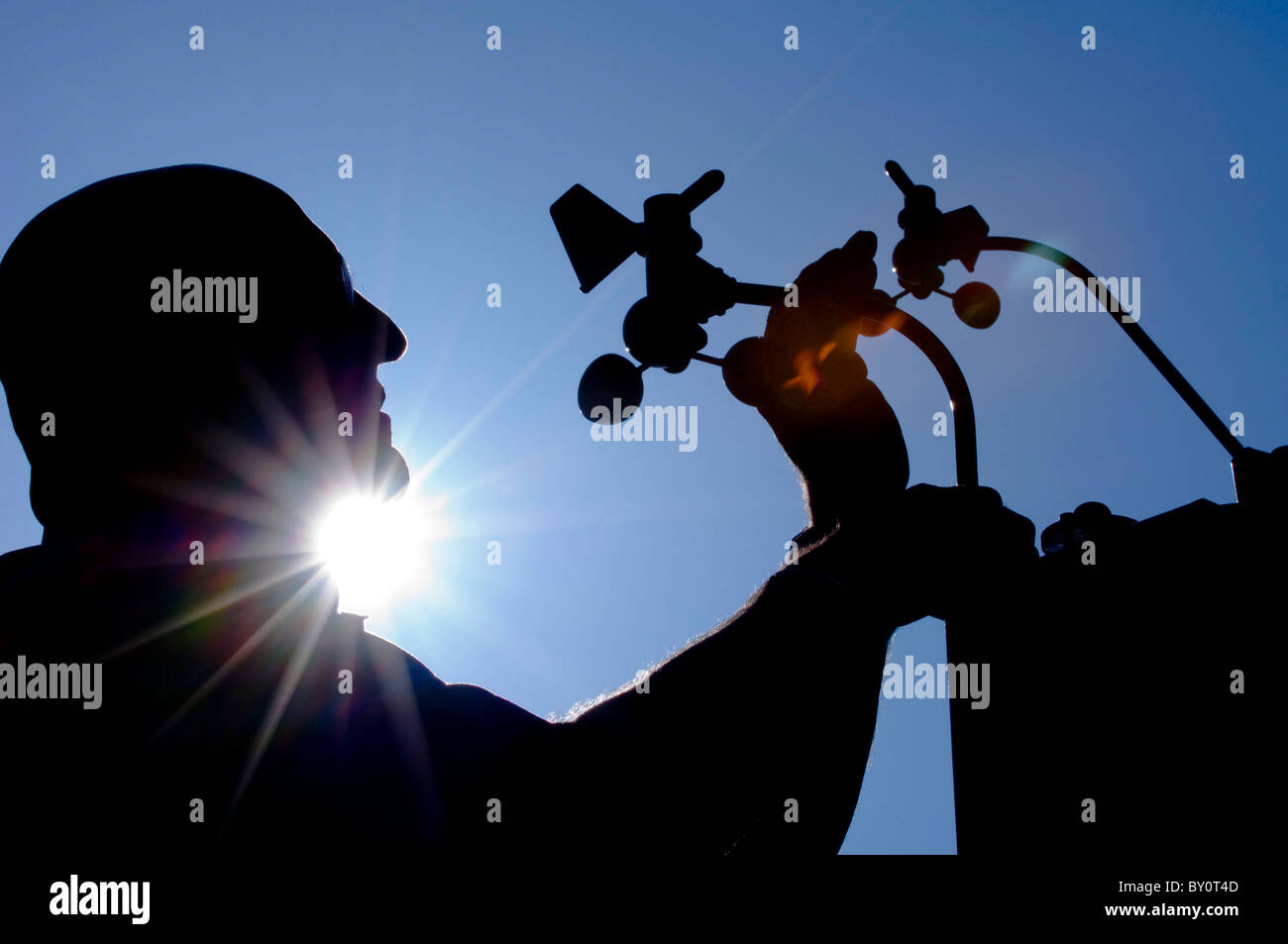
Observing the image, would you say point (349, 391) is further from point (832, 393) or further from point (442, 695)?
point (832, 393)

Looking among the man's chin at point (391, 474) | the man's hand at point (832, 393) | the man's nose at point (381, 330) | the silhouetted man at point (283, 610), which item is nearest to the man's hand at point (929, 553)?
the silhouetted man at point (283, 610)

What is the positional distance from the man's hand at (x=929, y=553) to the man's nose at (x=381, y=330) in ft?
3.27

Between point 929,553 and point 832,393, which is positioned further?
point 832,393

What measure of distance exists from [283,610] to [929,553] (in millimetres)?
1114

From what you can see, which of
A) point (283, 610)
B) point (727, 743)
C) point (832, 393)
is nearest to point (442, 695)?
point (283, 610)

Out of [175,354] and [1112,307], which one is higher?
[1112,307]

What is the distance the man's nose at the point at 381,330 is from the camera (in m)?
2.08

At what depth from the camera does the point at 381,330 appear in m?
2.11

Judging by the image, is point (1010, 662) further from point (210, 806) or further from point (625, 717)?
point (210, 806)

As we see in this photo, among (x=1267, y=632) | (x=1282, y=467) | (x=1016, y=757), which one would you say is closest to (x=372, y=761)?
(x=1016, y=757)
